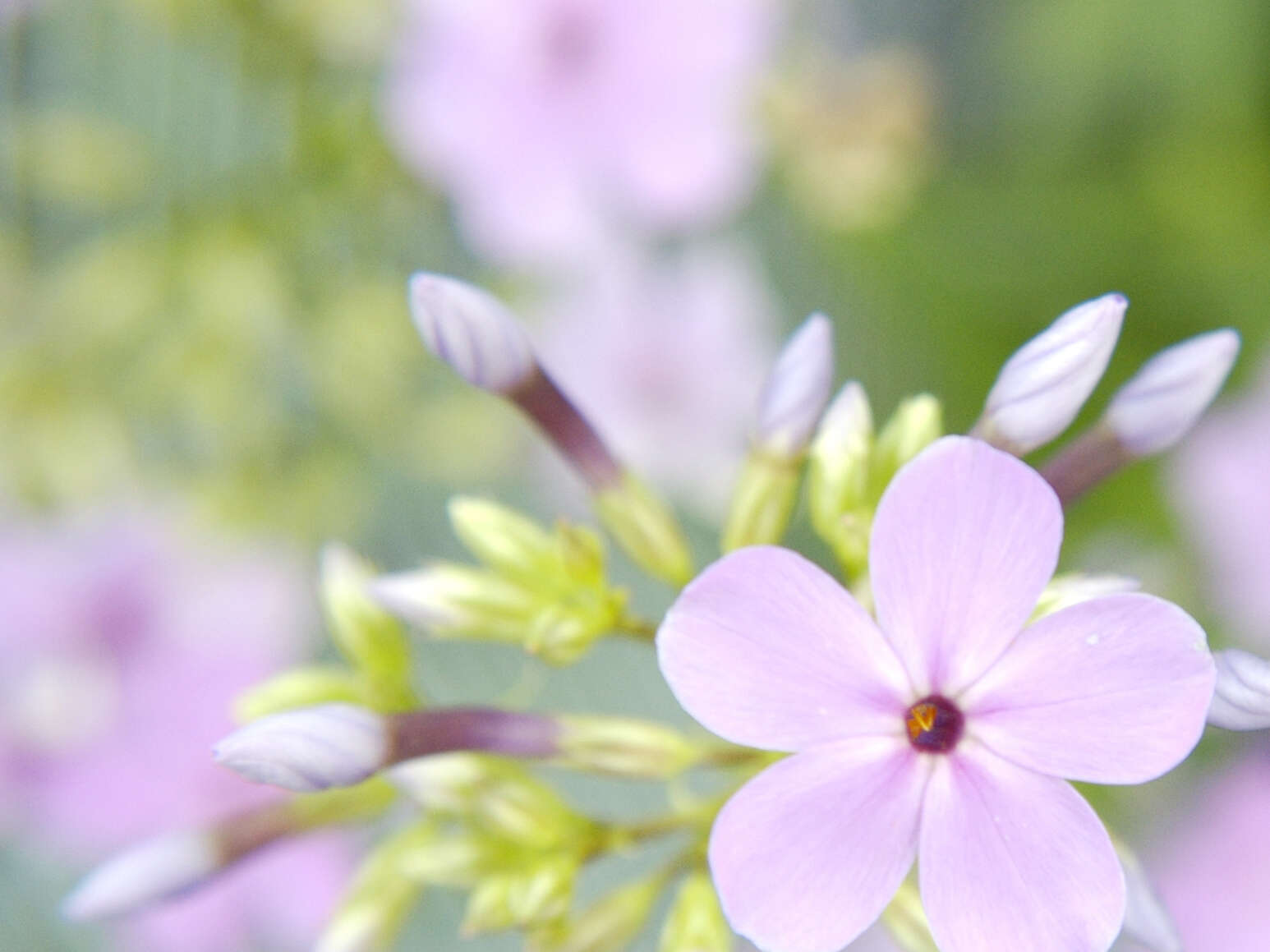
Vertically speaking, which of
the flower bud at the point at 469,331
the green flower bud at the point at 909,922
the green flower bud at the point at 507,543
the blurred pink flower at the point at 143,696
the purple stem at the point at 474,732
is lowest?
the blurred pink flower at the point at 143,696

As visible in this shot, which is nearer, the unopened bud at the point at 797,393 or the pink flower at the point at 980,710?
the pink flower at the point at 980,710

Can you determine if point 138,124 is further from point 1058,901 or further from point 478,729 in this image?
point 1058,901

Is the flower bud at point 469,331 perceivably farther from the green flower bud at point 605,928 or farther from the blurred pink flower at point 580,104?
the blurred pink flower at point 580,104

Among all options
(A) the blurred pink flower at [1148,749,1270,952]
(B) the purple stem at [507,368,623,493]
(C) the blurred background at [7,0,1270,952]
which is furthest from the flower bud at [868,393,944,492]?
(A) the blurred pink flower at [1148,749,1270,952]

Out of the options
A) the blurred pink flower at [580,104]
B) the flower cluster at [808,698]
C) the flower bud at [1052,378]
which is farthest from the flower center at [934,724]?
the blurred pink flower at [580,104]

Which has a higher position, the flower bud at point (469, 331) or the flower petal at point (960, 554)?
the flower bud at point (469, 331)

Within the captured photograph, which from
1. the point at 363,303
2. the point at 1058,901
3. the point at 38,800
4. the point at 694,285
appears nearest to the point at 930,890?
the point at 1058,901

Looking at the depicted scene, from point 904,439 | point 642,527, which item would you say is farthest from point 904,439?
point 642,527
